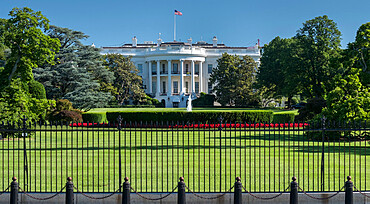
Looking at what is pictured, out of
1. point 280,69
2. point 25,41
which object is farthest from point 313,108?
point 280,69

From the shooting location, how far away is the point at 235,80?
6450 centimetres

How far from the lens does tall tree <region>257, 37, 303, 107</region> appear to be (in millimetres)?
45719

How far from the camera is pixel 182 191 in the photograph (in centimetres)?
898

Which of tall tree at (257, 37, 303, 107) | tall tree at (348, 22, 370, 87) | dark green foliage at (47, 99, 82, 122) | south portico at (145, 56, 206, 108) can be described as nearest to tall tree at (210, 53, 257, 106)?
tall tree at (257, 37, 303, 107)

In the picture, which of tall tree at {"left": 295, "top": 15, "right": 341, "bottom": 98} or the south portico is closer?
tall tree at {"left": 295, "top": 15, "right": 341, "bottom": 98}

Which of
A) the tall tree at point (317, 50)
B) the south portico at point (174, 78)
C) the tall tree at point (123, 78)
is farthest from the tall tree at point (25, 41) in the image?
the south portico at point (174, 78)

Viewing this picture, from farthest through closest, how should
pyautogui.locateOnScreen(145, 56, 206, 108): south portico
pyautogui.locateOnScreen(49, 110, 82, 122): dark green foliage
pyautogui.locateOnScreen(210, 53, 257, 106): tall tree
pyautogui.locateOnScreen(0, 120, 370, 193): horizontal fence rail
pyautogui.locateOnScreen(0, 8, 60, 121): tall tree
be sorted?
1. pyautogui.locateOnScreen(145, 56, 206, 108): south portico
2. pyautogui.locateOnScreen(210, 53, 257, 106): tall tree
3. pyautogui.locateOnScreen(49, 110, 82, 122): dark green foliage
4. pyautogui.locateOnScreen(0, 8, 60, 121): tall tree
5. pyautogui.locateOnScreen(0, 120, 370, 193): horizontal fence rail

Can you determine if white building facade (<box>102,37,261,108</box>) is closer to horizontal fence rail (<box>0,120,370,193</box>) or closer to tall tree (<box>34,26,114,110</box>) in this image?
tall tree (<box>34,26,114,110</box>)

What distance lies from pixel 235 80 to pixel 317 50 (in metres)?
21.8

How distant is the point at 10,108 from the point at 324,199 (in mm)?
16015

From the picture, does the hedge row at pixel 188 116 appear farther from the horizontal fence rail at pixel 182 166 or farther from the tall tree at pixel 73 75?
the horizontal fence rail at pixel 182 166

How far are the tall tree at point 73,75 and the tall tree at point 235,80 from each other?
72.2 feet

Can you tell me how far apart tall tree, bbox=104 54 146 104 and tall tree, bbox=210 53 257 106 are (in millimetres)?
10467

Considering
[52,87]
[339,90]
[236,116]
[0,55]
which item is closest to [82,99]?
[52,87]
